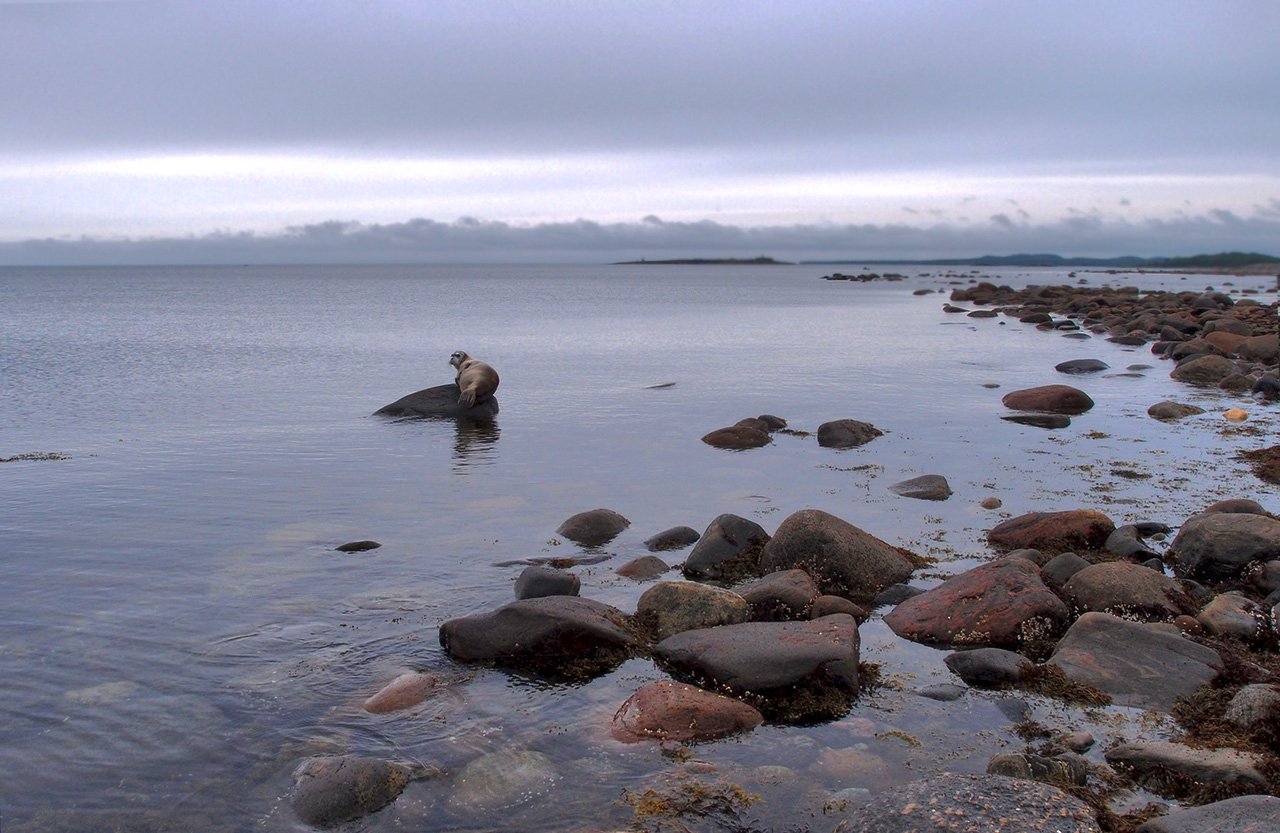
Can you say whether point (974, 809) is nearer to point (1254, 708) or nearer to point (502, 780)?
point (502, 780)

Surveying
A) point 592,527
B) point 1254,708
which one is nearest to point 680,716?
point 1254,708

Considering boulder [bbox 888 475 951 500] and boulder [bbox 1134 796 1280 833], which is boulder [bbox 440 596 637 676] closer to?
boulder [bbox 1134 796 1280 833]

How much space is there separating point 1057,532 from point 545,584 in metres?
7.71

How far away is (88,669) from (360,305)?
9795cm

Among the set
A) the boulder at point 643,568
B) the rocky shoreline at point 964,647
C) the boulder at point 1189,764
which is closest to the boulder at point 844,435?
the rocky shoreline at point 964,647

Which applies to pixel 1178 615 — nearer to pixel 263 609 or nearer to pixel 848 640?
pixel 848 640

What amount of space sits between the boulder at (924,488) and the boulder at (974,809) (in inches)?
423

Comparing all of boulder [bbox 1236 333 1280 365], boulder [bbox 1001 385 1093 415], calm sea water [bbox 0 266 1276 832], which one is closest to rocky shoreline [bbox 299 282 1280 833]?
calm sea water [bbox 0 266 1276 832]

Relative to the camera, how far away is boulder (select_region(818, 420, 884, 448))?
22062mm

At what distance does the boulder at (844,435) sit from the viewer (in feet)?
72.4

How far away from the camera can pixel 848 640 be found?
9414mm

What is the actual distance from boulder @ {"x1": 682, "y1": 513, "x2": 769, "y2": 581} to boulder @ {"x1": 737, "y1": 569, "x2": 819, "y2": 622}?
3.83ft

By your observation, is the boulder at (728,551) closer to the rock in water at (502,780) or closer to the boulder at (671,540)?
the boulder at (671,540)

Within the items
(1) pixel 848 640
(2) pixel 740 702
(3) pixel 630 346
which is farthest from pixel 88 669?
(3) pixel 630 346
